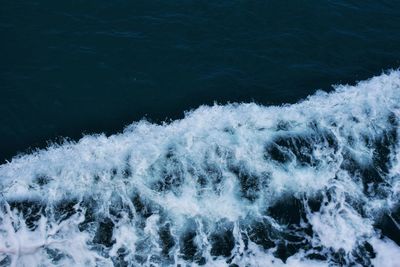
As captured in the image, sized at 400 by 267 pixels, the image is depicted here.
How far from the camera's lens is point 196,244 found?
13.2m

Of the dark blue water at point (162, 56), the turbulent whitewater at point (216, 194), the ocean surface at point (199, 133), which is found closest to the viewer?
the turbulent whitewater at point (216, 194)

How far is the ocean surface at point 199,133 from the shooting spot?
1339cm

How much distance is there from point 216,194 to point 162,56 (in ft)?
26.9

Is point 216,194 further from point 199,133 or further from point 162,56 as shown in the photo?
point 162,56

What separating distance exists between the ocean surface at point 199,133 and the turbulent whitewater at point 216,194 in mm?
52

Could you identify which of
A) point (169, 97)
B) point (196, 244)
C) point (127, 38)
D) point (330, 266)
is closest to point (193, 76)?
point (169, 97)

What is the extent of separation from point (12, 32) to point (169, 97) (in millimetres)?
8971

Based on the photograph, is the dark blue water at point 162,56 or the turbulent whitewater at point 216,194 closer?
the turbulent whitewater at point 216,194

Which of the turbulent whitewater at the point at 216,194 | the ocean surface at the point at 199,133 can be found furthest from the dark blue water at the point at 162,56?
the turbulent whitewater at the point at 216,194

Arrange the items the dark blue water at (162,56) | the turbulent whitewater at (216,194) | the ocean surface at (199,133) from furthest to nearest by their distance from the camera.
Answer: the dark blue water at (162,56), the ocean surface at (199,133), the turbulent whitewater at (216,194)

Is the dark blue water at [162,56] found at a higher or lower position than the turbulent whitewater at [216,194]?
higher

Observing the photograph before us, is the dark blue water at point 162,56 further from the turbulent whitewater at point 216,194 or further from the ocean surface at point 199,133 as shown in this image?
the turbulent whitewater at point 216,194

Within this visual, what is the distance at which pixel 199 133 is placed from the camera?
54.2ft

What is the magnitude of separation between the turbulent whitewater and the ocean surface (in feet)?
0.17
